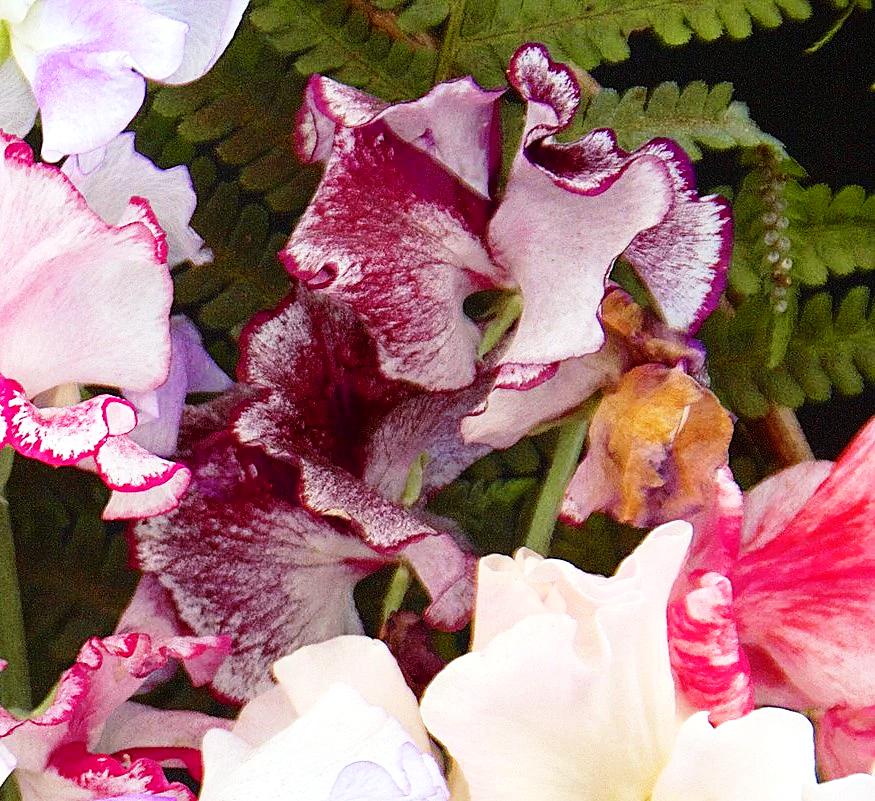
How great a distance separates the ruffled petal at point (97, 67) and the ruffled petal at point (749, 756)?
0.17 metres

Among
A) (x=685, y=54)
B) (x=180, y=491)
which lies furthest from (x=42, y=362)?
(x=685, y=54)

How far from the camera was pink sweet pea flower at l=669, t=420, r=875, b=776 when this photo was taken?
29 cm

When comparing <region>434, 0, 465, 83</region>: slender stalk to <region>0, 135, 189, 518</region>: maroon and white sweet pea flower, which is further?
<region>434, 0, 465, 83</region>: slender stalk

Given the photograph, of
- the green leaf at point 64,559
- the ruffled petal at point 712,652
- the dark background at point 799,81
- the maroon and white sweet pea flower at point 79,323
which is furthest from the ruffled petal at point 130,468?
the dark background at point 799,81

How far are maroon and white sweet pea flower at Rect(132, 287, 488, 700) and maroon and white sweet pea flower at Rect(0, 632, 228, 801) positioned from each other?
19mm

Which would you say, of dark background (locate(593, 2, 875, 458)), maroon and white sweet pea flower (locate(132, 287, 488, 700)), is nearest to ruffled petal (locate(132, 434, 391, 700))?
maroon and white sweet pea flower (locate(132, 287, 488, 700))

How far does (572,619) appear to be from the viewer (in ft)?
0.92

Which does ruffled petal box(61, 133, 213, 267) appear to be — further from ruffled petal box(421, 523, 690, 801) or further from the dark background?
the dark background

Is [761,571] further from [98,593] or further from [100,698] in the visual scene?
[98,593]

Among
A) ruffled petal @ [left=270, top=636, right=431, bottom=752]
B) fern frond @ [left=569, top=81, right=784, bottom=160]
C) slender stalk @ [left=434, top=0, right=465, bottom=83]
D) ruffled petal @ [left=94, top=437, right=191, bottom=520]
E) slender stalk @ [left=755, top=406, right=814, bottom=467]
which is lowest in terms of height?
slender stalk @ [left=755, top=406, right=814, bottom=467]

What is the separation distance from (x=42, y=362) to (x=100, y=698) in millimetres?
84

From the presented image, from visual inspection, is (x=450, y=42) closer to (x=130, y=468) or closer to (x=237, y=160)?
(x=237, y=160)

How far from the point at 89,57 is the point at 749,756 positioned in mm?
195

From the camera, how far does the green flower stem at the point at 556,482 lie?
1.14 feet
